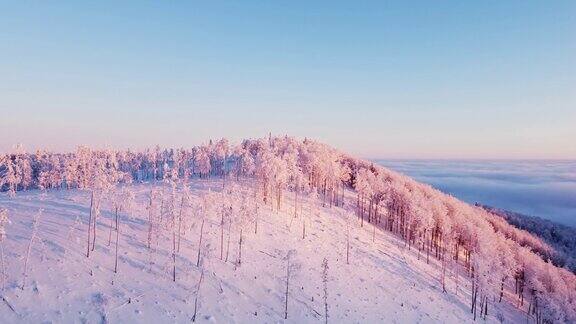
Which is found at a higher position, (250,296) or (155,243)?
(155,243)

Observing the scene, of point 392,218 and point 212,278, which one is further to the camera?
point 392,218

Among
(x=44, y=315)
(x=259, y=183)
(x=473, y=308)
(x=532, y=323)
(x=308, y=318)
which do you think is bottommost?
(x=532, y=323)

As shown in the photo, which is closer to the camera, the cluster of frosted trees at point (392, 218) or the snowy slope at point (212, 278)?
the snowy slope at point (212, 278)

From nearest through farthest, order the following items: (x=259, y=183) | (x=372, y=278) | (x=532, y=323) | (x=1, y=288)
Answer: (x=1, y=288) < (x=372, y=278) < (x=532, y=323) < (x=259, y=183)

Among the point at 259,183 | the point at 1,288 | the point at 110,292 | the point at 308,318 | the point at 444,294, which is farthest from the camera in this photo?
the point at 259,183

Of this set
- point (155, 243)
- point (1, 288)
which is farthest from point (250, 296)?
point (1, 288)

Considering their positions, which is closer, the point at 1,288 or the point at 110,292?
the point at 1,288

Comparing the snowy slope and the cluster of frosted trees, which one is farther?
the cluster of frosted trees

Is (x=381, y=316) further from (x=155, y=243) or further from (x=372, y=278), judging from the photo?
(x=155, y=243)
